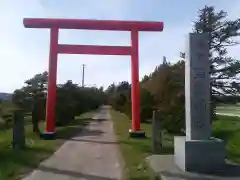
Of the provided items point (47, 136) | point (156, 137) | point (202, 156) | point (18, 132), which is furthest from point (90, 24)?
point (202, 156)

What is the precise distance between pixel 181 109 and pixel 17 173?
39.9 ft

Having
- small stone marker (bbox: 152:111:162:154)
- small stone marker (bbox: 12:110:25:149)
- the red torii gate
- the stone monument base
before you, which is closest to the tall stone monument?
the stone monument base

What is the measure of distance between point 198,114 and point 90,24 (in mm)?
8894

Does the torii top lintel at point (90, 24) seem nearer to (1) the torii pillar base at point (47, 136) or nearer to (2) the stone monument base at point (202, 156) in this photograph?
(1) the torii pillar base at point (47, 136)

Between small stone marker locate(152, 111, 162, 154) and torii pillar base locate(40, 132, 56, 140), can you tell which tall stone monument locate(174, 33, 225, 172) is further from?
Result: torii pillar base locate(40, 132, 56, 140)

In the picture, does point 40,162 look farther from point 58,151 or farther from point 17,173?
point 58,151

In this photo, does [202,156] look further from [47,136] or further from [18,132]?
[47,136]

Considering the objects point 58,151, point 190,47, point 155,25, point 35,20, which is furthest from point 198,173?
point 35,20

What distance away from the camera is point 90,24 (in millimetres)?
15938

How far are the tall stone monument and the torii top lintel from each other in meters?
7.69

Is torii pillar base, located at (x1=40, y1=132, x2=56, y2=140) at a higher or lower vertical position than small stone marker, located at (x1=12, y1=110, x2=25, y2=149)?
lower

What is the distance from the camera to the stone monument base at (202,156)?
7.93m

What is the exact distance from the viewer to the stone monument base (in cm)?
793

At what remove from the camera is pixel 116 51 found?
16578 mm
